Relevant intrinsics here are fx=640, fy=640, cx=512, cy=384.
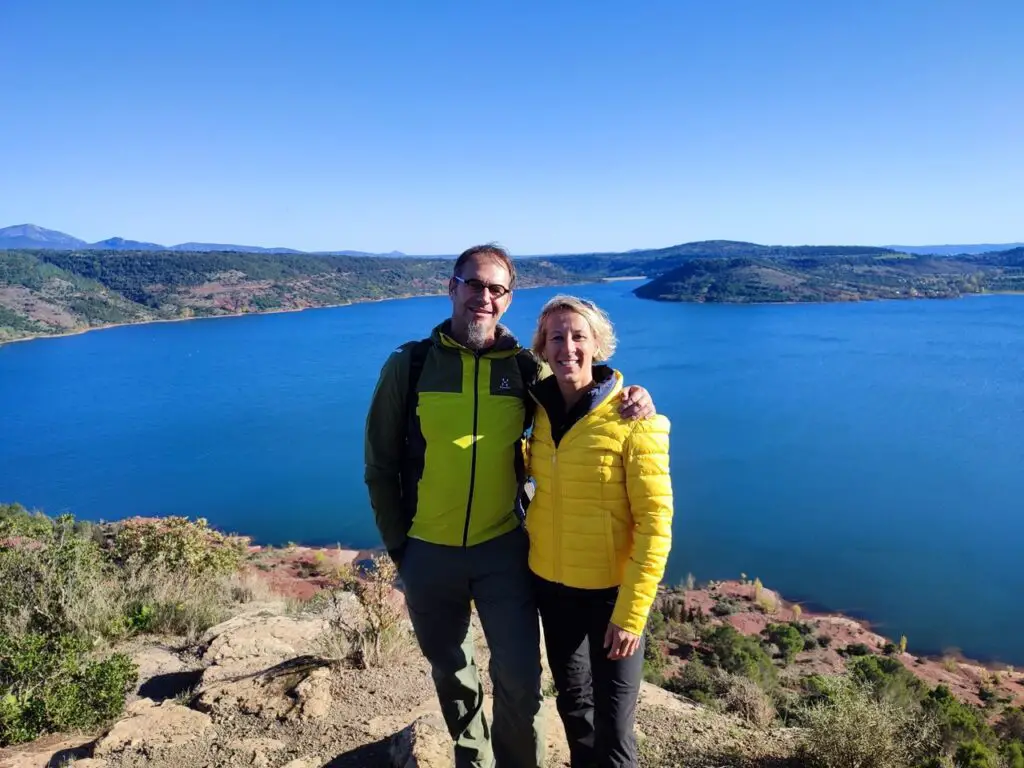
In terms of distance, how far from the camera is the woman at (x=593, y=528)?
5.15ft

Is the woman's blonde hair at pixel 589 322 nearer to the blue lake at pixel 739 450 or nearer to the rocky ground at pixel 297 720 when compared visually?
the rocky ground at pixel 297 720

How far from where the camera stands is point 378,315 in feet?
240

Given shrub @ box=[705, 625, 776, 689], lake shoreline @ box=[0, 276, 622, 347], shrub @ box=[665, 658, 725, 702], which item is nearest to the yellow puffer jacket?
shrub @ box=[665, 658, 725, 702]

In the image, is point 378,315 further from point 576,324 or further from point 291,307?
point 576,324

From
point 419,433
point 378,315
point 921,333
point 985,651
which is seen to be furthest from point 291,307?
point 419,433

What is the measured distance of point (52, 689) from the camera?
2.58 meters

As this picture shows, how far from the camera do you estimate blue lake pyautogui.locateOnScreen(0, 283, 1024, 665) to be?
50.9ft

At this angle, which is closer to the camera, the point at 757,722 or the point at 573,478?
the point at 573,478

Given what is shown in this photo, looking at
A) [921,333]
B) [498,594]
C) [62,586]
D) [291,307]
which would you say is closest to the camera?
[498,594]

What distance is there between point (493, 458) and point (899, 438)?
2816cm

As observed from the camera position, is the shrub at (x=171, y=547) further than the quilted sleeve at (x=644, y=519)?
Yes

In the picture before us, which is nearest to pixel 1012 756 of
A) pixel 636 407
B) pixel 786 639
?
pixel 636 407

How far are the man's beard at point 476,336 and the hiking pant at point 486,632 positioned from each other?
54 centimetres

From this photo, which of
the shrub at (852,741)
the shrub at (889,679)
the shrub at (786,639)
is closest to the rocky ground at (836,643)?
the shrub at (786,639)
